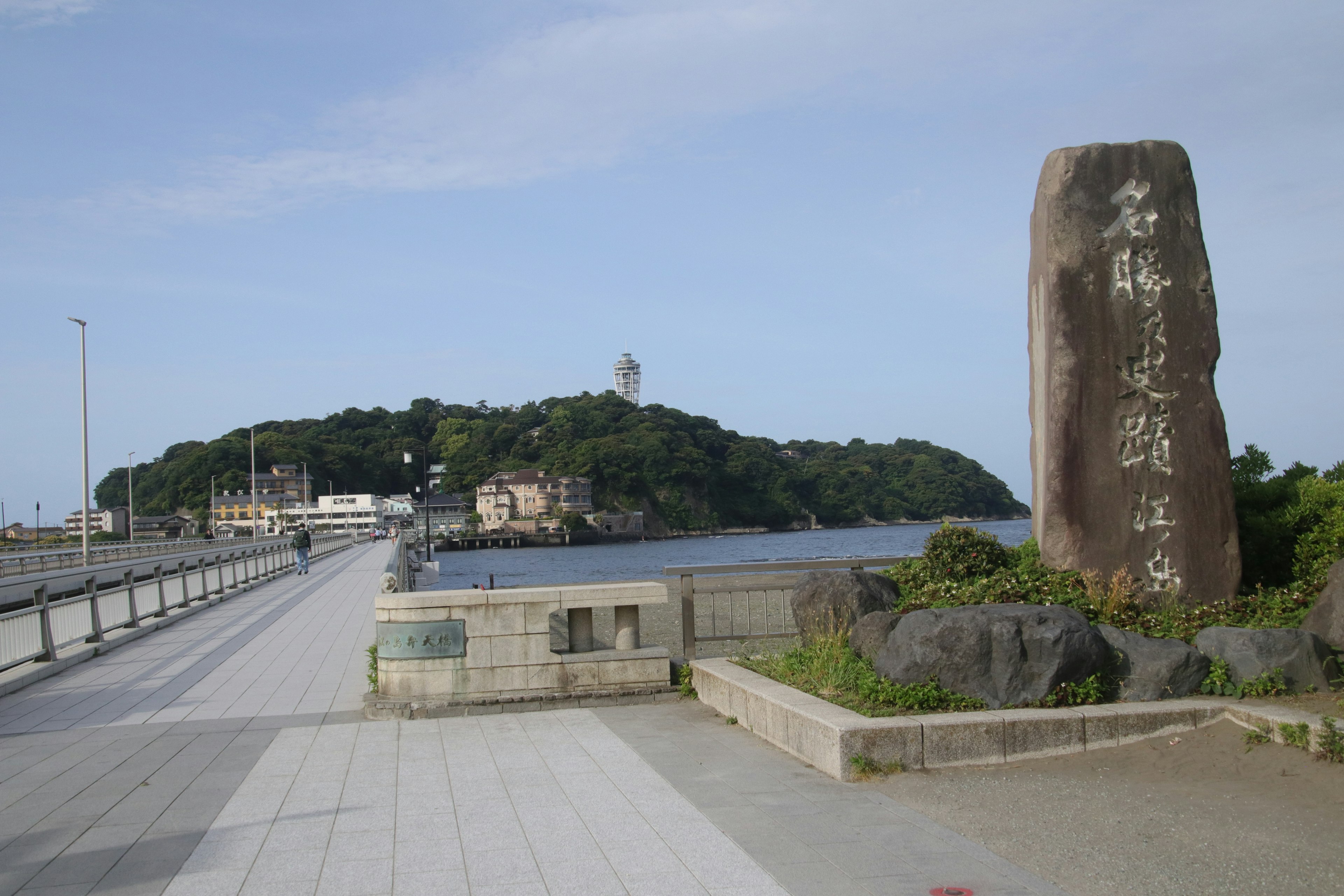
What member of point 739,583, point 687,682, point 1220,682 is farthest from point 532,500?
point 1220,682

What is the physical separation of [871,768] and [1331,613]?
13.0ft

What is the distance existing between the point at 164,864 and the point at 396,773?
179 centimetres

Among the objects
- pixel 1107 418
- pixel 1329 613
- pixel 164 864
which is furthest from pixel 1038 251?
pixel 164 864

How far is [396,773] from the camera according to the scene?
637 cm

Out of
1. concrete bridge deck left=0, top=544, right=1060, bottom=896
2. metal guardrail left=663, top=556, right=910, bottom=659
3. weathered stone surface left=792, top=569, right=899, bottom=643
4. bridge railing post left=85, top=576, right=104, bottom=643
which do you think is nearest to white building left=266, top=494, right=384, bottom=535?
bridge railing post left=85, top=576, right=104, bottom=643

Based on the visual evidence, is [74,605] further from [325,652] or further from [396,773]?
[396,773]

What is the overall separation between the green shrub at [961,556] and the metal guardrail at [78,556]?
27.2m

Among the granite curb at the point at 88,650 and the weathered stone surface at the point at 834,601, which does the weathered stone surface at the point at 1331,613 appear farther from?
the granite curb at the point at 88,650

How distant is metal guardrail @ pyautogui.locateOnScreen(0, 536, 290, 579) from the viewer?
106ft

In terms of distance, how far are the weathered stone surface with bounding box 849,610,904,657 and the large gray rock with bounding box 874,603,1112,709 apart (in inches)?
28.8

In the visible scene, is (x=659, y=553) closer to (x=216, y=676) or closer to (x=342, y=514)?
(x=342, y=514)

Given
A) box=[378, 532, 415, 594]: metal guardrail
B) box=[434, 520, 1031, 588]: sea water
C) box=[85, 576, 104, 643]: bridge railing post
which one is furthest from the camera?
box=[434, 520, 1031, 588]: sea water

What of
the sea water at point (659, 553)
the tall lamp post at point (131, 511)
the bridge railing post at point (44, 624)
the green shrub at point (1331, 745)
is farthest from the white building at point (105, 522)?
the green shrub at point (1331, 745)

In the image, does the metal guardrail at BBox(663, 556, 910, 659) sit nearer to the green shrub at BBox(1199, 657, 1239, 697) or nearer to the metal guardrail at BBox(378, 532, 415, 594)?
the metal guardrail at BBox(378, 532, 415, 594)
